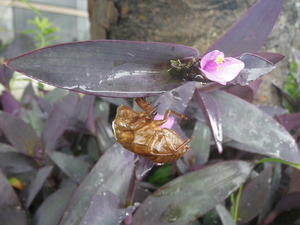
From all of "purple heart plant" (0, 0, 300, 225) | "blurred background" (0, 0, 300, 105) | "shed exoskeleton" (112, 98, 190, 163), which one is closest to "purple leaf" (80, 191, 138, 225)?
"purple heart plant" (0, 0, 300, 225)

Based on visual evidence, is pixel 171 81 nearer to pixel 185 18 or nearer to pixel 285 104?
pixel 185 18

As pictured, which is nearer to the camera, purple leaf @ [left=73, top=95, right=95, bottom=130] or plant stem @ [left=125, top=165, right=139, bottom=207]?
plant stem @ [left=125, top=165, right=139, bottom=207]

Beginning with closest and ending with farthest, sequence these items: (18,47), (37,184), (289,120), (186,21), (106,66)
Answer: (106,66)
(37,184)
(289,120)
(186,21)
(18,47)

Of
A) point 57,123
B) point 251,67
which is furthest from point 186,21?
point 251,67

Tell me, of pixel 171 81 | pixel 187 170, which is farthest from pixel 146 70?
pixel 187 170

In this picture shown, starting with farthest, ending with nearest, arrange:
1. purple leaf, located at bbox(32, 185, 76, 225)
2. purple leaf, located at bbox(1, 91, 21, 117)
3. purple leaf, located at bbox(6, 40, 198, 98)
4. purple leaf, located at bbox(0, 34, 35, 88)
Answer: purple leaf, located at bbox(0, 34, 35, 88), purple leaf, located at bbox(1, 91, 21, 117), purple leaf, located at bbox(32, 185, 76, 225), purple leaf, located at bbox(6, 40, 198, 98)

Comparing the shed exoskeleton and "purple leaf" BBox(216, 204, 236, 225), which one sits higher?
the shed exoskeleton

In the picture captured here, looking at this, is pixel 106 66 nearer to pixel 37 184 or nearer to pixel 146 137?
pixel 146 137

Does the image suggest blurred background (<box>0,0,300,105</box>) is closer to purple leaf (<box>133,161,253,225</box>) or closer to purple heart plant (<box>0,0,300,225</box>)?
purple heart plant (<box>0,0,300,225</box>)
